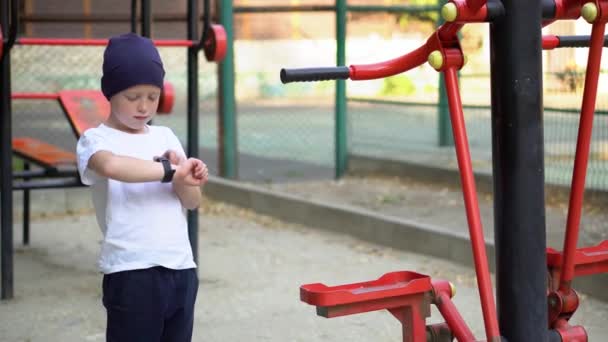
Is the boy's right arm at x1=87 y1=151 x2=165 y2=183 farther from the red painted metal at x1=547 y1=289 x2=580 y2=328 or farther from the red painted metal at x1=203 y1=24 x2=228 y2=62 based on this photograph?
the red painted metal at x1=203 y1=24 x2=228 y2=62

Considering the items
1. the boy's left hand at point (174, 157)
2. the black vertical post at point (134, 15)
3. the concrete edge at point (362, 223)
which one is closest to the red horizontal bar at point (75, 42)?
the black vertical post at point (134, 15)

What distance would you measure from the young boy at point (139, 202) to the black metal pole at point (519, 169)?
2.57ft

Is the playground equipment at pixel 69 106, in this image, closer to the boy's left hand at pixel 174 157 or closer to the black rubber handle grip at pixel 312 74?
the boy's left hand at pixel 174 157

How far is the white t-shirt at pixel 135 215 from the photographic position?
9.14 feet

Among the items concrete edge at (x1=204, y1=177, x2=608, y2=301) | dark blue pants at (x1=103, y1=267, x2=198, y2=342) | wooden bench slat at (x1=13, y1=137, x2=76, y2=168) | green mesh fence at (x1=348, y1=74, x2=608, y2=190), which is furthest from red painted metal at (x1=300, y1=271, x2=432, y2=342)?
green mesh fence at (x1=348, y1=74, x2=608, y2=190)

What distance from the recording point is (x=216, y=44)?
495cm

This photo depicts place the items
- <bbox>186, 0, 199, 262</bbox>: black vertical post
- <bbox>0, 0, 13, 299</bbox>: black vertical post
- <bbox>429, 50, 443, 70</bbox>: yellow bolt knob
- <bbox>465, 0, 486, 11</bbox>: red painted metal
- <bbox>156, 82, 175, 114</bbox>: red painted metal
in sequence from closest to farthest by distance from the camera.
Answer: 1. <bbox>465, 0, 486, 11</bbox>: red painted metal
2. <bbox>429, 50, 443, 70</bbox>: yellow bolt knob
3. <bbox>0, 0, 13, 299</bbox>: black vertical post
4. <bbox>186, 0, 199, 262</bbox>: black vertical post
5. <bbox>156, 82, 175, 114</bbox>: red painted metal

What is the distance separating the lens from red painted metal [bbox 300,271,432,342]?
8.00ft

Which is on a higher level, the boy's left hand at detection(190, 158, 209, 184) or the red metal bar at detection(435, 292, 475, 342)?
the boy's left hand at detection(190, 158, 209, 184)

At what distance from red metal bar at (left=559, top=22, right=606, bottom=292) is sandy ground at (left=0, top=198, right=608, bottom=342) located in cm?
169

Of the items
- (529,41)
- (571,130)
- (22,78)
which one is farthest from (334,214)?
(529,41)

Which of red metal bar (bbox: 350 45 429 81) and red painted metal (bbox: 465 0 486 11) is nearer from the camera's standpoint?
red painted metal (bbox: 465 0 486 11)

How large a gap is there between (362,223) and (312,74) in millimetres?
4095

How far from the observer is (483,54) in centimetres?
881
